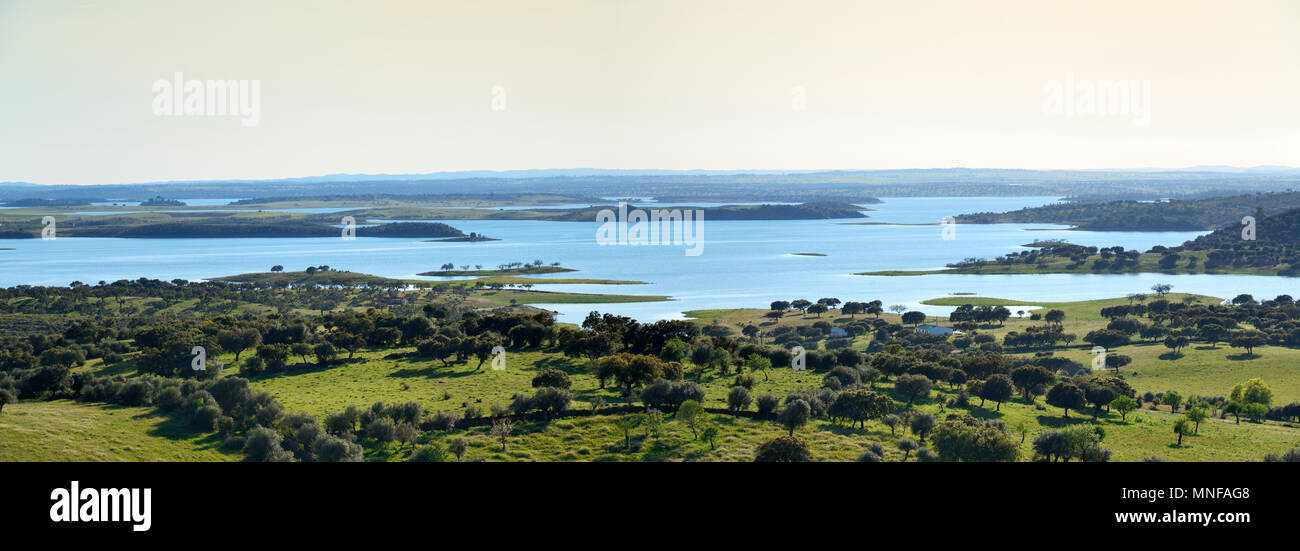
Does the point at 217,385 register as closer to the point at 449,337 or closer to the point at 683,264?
the point at 449,337

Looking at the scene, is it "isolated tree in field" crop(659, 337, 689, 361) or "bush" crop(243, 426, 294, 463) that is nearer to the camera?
"bush" crop(243, 426, 294, 463)

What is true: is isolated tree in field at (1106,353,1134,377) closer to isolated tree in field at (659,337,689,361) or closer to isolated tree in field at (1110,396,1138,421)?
isolated tree in field at (1110,396,1138,421)

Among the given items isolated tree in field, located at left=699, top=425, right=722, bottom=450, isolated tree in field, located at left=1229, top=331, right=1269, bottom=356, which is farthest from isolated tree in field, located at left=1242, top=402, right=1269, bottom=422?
isolated tree in field, located at left=699, top=425, right=722, bottom=450

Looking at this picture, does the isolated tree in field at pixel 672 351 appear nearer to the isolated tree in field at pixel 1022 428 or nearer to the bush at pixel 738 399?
the bush at pixel 738 399

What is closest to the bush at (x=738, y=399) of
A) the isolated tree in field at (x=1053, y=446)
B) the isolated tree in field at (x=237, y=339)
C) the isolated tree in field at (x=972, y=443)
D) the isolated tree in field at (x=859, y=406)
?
the isolated tree in field at (x=859, y=406)

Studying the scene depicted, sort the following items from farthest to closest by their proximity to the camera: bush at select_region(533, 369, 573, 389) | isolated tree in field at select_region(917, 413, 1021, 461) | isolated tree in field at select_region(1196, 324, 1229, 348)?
isolated tree in field at select_region(1196, 324, 1229, 348)
bush at select_region(533, 369, 573, 389)
isolated tree in field at select_region(917, 413, 1021, 461)
